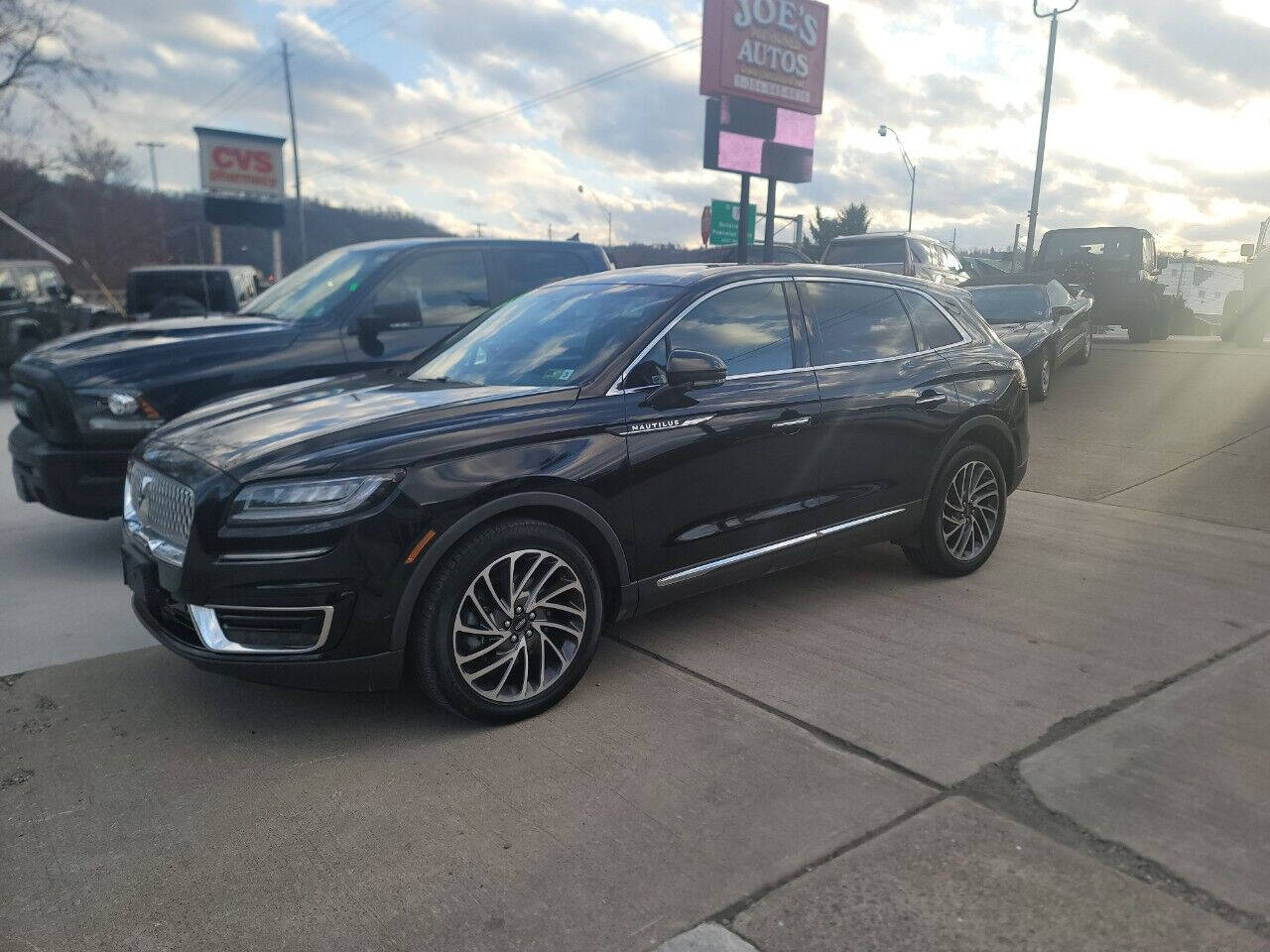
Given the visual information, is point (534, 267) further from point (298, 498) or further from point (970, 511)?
point (298, 498)

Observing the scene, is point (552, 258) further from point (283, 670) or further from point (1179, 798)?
point (1179, 798)

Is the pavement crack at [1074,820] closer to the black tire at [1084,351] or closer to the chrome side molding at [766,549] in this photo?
the chrome side molding at [766,549]

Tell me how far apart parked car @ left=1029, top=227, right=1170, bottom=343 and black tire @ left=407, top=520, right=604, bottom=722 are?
49.2ft

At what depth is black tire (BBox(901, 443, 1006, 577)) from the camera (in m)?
4.96

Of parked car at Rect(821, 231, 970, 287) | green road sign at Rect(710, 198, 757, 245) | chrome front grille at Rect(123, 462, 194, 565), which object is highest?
green road sign at Rect(710, 198, 757, 245)

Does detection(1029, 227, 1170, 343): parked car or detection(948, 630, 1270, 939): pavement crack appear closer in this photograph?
detection(948, 630, 1270, 939): pavement crack

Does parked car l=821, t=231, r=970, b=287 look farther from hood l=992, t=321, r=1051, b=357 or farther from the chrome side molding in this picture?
the chrome side molding

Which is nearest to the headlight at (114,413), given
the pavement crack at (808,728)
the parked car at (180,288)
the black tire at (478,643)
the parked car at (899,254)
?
the black tire at (478,643)

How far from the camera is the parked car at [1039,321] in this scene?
10.6m

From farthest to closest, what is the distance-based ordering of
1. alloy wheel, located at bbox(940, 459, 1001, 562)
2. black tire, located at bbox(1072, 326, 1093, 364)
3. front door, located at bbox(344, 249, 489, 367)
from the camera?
1. black tire, located at bbox(1072, 326, 1093, 364)
2. front door, located at bbox(344, 249, 489, 367)
3. alloy wheel, located at bbox(940, 459, 1001, 562)

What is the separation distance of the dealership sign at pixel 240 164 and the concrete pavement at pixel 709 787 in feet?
156

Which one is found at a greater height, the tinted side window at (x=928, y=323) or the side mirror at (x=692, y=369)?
the tinted side window at (x=928, y=323)

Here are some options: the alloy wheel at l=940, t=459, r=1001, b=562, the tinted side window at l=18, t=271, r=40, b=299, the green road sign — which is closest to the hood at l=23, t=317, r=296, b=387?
the alloy wheel at l=940, t=459, r=1001, b=562

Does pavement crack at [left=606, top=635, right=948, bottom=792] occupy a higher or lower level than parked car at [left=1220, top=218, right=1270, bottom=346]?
lower
